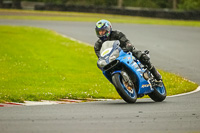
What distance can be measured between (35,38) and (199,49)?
31.4ft

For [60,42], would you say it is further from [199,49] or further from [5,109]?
[5,109]

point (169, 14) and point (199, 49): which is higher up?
point (199, 49)

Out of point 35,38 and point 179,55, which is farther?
point 35,38

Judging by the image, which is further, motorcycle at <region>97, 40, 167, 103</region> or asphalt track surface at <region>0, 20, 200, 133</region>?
motorcycle at <region>97, 40, 167, 103</region>

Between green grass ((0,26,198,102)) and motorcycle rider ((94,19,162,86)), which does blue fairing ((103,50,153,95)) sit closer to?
motorcycle rider ((94,19,162,86))

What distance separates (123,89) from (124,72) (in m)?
0.33

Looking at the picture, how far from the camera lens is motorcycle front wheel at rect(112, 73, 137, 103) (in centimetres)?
923

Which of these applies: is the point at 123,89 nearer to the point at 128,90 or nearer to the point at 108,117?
the point at 128,90

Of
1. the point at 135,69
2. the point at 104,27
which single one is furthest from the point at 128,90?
the point at 104,27

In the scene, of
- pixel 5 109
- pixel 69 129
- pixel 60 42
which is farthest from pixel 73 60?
pixel 69 129

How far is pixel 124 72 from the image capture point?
30.8ft

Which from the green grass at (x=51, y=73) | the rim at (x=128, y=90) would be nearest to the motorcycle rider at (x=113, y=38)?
the rim at (x=128, y=90)

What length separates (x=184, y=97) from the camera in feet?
36.4

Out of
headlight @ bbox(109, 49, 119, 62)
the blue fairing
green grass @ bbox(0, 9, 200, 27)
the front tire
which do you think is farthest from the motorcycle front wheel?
green grass @ bbox(0, 9, 200, 27)
